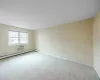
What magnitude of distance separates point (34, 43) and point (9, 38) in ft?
6.78

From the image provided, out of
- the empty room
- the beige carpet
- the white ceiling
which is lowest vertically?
the beige carpet

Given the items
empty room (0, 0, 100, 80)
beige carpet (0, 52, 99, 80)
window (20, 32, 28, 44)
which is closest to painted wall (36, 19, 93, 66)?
empty room (0, 0, 100, 80)

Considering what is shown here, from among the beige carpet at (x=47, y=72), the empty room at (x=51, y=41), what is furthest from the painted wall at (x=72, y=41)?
the beige carpet at (x=47, y=72)

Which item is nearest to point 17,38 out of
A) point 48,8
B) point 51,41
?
point 51,41

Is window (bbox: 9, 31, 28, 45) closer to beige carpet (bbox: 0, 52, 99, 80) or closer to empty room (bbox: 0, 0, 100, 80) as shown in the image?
empty room (bbox: 0, 0, 100, 80)

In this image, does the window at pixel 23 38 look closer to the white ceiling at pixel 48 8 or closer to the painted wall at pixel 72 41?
the painted wall at pixel 72 41

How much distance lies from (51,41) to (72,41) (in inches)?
60.4

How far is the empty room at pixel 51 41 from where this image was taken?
7.06 feet

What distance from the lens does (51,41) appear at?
15.3 ft

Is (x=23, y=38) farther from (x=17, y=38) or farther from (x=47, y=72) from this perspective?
(x=47, y=72)

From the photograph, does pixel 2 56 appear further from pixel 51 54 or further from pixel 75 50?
pixel 75 50

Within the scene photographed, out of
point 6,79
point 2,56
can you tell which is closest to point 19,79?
point 6,79

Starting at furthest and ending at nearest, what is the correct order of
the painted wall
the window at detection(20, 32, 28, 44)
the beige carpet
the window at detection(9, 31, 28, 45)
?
1. the window at detection(20, 32, 28, 44)
2. the window at detection(9, 31, 28, 45)
3. the painted wall
4. the beige carpet

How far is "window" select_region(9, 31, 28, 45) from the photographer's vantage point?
4.58m
